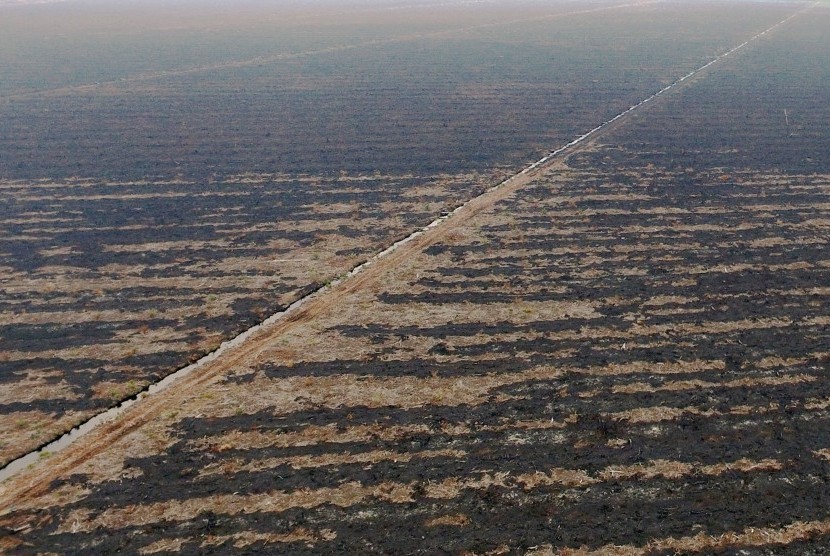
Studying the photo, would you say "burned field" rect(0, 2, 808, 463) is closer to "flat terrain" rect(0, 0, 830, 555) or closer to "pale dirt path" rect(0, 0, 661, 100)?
"pale dirt path" rect(0, 0, 661, 100)

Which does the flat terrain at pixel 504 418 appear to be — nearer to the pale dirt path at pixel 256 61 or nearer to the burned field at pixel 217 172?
the burned field at pixel 217 172

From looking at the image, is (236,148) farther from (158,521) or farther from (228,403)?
(158,521)

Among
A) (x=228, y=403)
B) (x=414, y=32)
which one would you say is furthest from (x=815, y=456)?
(x=414, y=32)

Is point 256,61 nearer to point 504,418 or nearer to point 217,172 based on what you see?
point 217,172

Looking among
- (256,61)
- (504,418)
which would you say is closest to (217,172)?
(504,418)

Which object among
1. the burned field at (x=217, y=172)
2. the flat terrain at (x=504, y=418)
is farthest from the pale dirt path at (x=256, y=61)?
the flat terrain at (x=504, y=418)

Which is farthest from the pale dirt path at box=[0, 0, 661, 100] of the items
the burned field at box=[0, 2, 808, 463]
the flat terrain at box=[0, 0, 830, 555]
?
the flat terrain at box=[0, 0, 830, 555]
